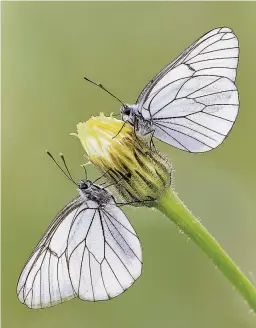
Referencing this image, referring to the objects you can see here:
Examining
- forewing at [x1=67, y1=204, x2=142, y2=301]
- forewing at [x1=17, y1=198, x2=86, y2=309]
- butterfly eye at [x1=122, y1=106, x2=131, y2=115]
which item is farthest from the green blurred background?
butterfly eye at [x1=122, y1=106, x2=131, y2=115]

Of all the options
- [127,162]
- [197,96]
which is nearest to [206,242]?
[127,162]

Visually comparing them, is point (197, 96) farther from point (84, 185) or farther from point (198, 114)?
point (84, 185)

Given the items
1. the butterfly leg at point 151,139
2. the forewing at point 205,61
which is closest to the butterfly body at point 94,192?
the butterfly leg at point 151,139

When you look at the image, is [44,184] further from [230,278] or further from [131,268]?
[230,278]

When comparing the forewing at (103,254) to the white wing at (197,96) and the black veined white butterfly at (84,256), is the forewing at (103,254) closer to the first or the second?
the black veined white butterfly at (84,256)
